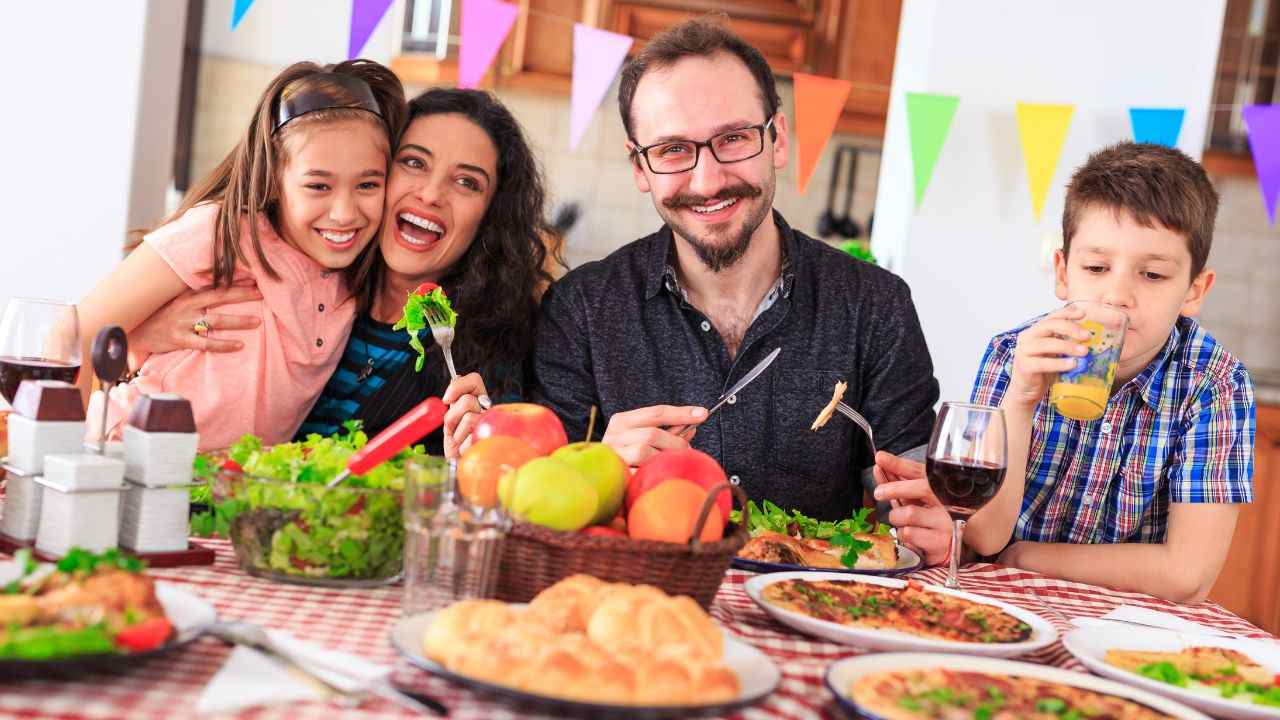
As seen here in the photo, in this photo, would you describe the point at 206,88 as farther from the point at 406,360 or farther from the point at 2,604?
the point at 2,604

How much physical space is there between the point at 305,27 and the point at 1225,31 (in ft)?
11.5

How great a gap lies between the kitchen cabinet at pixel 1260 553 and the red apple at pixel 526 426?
11.1ft

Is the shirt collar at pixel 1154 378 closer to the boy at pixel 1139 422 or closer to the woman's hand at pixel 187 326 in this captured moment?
the boy at pixel 1139 422

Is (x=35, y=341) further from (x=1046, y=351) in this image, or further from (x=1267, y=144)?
(x=1267, y=144)

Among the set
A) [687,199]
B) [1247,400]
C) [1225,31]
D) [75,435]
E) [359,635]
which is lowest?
[359,635]

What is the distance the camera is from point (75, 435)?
1.18m

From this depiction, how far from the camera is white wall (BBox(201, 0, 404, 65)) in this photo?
14.6 ft

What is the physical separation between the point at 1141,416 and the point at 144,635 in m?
1.62

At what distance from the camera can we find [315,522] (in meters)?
1.16

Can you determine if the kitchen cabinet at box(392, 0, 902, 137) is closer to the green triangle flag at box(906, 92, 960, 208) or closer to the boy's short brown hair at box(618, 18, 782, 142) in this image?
the green triangle flag at box(906, 92, 960, 208)

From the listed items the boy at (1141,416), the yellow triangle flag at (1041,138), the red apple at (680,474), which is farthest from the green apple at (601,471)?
the yellow triangle flag at (1041,138)

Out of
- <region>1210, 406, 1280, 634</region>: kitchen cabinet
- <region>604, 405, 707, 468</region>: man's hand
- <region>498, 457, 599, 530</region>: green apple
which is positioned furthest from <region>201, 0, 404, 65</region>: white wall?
<region>498, 457, 599, 530</region>: green apple

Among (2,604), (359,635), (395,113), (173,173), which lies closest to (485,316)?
(395,113)

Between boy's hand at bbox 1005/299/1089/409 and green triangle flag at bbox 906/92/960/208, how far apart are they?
1.86 m
